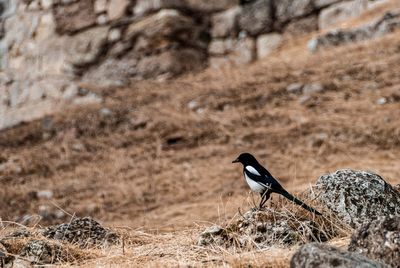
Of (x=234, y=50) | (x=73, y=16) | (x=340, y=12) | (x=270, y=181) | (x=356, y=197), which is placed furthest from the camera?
(x=73, y=16)

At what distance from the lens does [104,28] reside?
54.7ft

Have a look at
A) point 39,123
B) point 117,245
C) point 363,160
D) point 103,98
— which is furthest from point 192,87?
point 117,245

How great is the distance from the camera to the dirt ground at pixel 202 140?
30.3ft

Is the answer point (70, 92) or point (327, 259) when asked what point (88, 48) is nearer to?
point (70, 92)

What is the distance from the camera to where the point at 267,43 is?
15.8m

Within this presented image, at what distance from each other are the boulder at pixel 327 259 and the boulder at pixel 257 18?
13.5 metres

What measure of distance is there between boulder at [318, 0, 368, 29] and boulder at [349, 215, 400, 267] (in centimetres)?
1241

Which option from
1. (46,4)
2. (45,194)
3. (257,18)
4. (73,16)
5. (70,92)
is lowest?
(45,194)

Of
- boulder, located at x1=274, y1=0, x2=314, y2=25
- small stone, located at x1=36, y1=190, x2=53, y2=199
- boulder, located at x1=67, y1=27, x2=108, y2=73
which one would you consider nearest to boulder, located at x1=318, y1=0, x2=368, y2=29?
boulder, located at x1=274, y1=0, x2=314, y2=25

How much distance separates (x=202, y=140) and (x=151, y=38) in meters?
5.32

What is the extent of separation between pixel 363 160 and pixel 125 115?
4.81m

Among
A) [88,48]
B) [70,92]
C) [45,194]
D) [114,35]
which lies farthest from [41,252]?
[88,48]

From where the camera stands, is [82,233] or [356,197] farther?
[82,233]

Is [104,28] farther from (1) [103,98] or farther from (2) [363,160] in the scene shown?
(2) [363,160]
